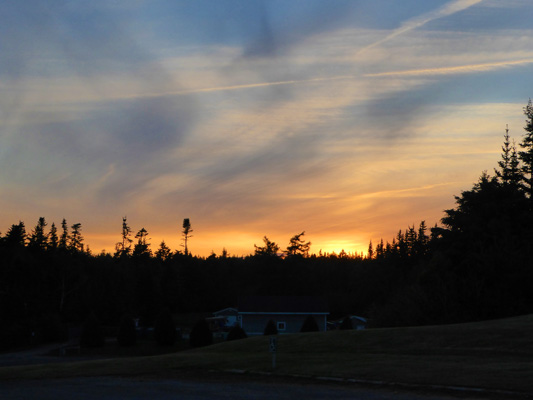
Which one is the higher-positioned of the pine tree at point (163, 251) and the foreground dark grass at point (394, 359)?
the pine tree at point (163, 251)

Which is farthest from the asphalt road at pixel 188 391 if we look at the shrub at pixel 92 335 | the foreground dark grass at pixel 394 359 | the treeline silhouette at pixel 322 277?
the shrub at pixel 92 335

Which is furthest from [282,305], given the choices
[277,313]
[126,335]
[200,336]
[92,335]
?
[92,335]

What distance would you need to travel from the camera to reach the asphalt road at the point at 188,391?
17.2 m

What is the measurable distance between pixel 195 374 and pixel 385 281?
3250 inches

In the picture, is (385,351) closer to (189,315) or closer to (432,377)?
(432,377)

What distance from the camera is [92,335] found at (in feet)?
222

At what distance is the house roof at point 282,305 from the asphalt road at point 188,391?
53.5 metres

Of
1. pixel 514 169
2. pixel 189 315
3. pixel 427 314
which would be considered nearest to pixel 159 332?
pixel 427 314

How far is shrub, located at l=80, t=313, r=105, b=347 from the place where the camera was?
67.6m

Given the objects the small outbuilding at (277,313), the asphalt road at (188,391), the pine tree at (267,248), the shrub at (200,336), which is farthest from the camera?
the pine tree at (267,248)

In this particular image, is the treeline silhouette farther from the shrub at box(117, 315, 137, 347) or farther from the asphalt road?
the asphalt road

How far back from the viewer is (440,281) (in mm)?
49875

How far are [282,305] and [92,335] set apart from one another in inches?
922

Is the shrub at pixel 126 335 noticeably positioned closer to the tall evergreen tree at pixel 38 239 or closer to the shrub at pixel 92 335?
the shrub at pixel 92 335
